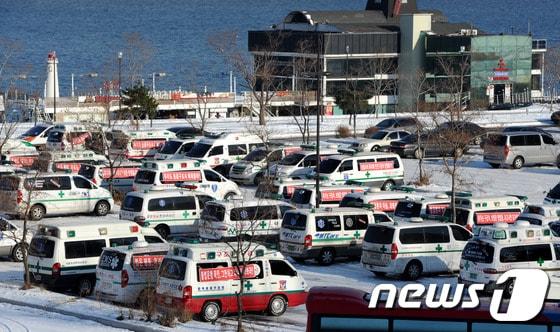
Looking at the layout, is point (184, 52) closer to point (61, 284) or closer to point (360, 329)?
point (61, 284)

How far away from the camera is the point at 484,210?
32406 mm

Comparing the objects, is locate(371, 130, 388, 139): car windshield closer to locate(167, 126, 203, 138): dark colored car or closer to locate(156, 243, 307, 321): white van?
locate(167, 126, 203, 138): dark colored car

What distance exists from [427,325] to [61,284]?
12831 mm

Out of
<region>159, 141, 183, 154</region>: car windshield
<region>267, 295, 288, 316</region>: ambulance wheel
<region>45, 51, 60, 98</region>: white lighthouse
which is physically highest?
<region>45, 51, 60, 98</region>: white lighthouse

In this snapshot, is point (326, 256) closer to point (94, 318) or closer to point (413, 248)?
point (413, 248)

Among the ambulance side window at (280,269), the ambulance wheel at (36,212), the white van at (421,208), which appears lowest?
the ambulance side window at (280,269)

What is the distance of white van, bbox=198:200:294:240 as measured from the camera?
3175 cm

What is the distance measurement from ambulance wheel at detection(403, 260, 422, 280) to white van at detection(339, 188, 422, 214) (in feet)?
13.6

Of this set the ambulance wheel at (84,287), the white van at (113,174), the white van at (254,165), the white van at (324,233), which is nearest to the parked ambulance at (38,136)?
the white van at (113,174)

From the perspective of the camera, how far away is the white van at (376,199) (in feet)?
110

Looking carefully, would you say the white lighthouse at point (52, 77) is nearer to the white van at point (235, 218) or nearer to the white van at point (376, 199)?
the white van at point (376, 199)

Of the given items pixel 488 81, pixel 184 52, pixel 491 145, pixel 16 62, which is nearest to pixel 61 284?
A: pixel 491 145

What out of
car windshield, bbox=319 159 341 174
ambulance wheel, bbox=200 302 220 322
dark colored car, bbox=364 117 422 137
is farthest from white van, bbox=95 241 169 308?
dark colored car, bbox=364 117 422 137

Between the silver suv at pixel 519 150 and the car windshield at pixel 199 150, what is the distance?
33.3 feet
